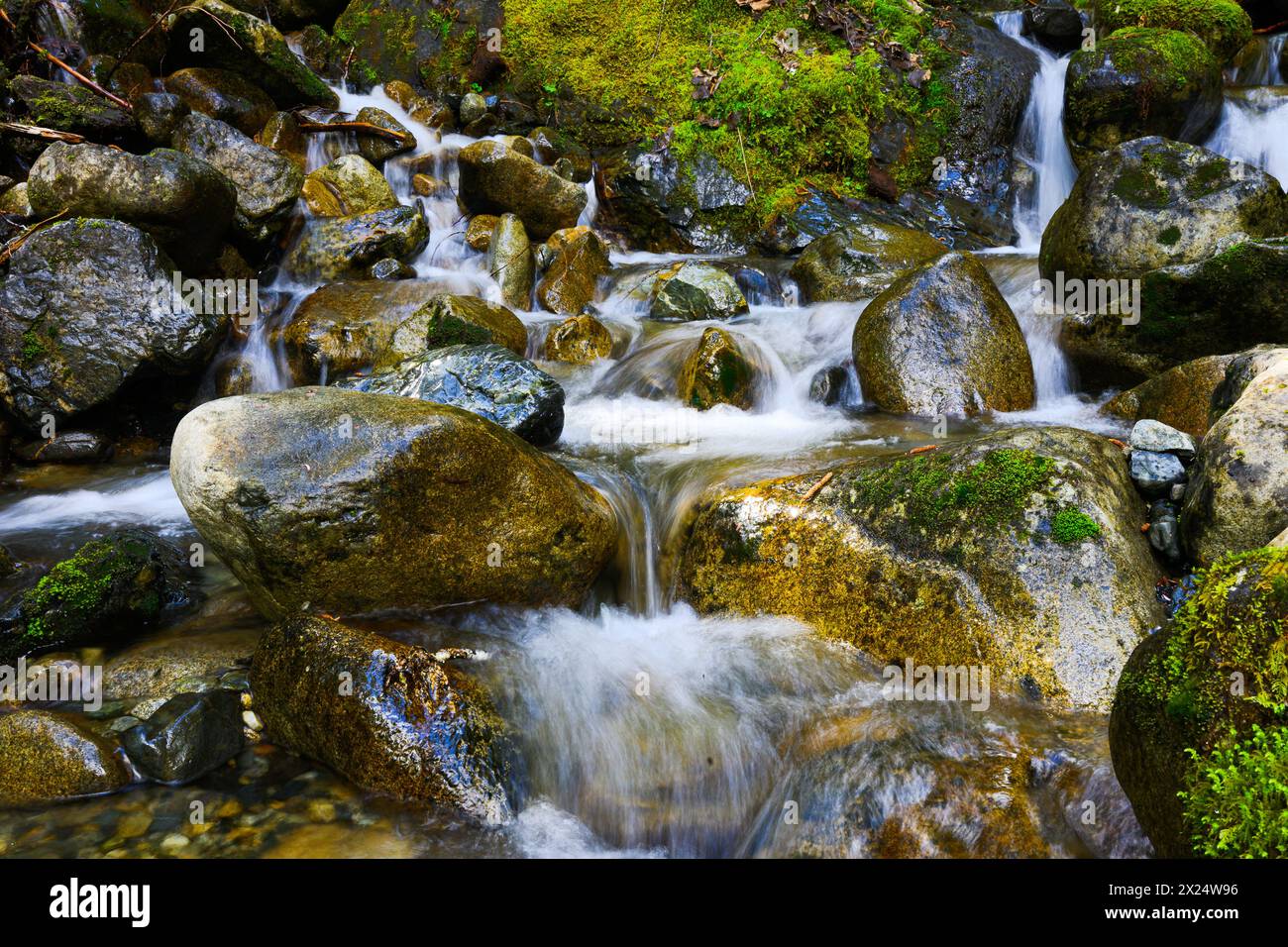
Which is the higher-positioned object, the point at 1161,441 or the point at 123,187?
the point at 123,187

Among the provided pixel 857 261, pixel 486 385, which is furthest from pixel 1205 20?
pixel 486 385

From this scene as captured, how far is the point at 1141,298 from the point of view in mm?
6668

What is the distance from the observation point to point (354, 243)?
9.72 metres

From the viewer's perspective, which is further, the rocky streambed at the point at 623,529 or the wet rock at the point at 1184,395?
the wet rock at the point at 1184,395

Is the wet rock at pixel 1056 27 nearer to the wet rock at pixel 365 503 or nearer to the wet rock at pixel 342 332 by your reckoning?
the wet rock at pixel 342 332

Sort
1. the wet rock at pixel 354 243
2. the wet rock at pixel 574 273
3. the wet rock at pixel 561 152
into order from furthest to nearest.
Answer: the wet rock at pixel 561 152, the wet rock at pixel 574 273, the wet rock at pixel 354 243

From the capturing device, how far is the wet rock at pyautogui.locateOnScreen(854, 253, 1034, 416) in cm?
681

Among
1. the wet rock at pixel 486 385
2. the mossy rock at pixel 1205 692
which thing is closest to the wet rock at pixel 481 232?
the wet rock at pixel 486 385

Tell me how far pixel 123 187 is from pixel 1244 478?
9.11 m

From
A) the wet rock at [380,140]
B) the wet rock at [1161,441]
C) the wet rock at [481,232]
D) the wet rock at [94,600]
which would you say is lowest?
the wet rock at [94,600]

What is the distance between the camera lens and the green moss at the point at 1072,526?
4.11 metres

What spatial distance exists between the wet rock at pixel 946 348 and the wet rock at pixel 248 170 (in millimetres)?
6964

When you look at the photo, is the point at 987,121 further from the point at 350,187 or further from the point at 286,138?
the point at 286,138

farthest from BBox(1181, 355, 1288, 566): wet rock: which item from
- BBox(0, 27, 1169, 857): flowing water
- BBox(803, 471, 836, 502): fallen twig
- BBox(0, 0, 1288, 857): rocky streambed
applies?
BBox(803, 471, 836, 502): fallen twig
